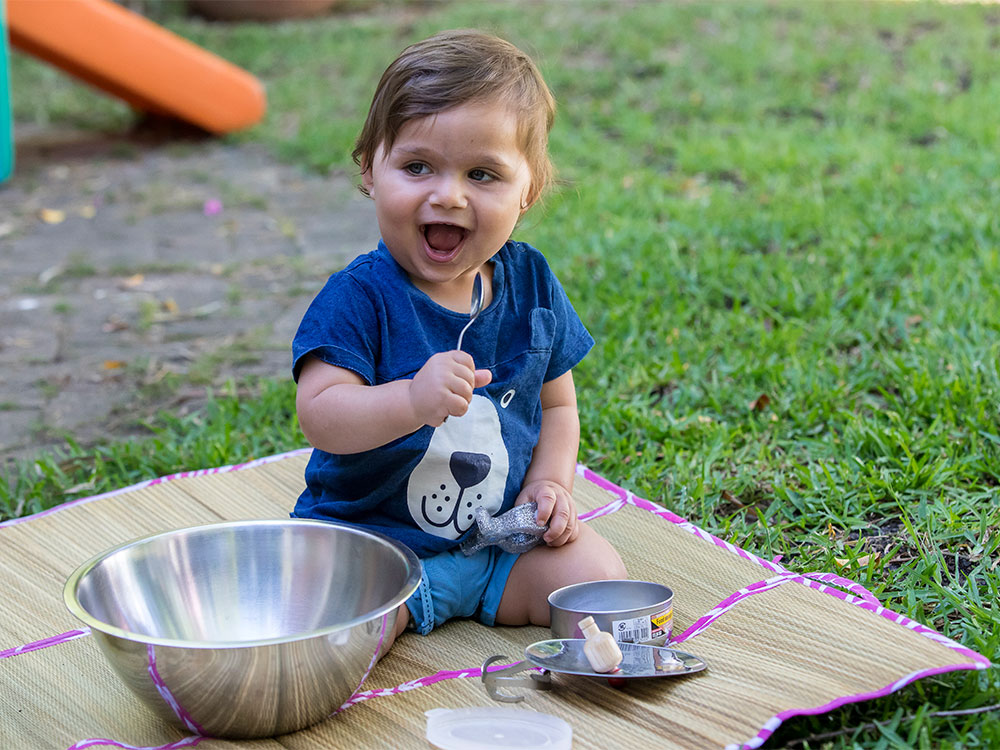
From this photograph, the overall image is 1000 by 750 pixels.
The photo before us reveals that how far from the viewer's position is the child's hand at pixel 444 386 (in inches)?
63.2

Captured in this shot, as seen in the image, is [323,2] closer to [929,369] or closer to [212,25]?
[212,25]

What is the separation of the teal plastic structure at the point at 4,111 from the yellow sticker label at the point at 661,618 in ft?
14.9

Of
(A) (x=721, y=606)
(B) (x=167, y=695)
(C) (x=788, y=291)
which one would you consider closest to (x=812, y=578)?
(A) (x=721, y=606)

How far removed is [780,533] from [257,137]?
4.97m

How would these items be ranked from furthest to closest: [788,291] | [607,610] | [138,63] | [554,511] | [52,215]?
1. [138,63]
2. [52,215]
3. [788,291]
4. [554,511]
5. [607,610]

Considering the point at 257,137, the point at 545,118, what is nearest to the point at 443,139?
the point at 545,118

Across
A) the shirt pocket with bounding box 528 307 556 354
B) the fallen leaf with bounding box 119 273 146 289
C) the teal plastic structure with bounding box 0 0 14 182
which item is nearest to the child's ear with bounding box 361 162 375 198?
the shirt pocket with bounding box 528 307 556 354

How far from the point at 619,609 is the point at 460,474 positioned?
0.35m

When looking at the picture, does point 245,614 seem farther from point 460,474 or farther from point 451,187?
point 451,187

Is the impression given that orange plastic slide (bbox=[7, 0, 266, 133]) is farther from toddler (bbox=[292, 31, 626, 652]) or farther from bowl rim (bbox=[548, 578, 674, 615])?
bowl rim (bbox=[548, 578, 674, 615])

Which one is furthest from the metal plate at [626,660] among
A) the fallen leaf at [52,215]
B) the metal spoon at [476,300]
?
the fallen leaf at [52,215]

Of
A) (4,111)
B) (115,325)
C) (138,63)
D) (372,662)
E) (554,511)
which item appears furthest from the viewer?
(138,63)

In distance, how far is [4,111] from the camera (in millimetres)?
5293

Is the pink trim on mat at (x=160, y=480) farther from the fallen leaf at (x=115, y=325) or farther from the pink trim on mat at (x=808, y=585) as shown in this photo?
the fallen leaf at (x=115, y=325)
